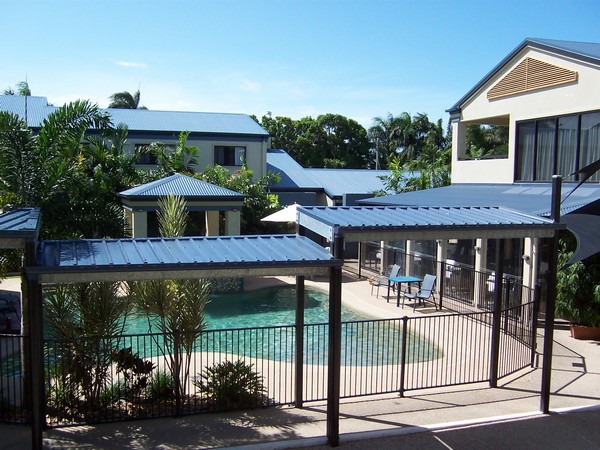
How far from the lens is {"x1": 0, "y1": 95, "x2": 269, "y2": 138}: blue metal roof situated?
32.8m

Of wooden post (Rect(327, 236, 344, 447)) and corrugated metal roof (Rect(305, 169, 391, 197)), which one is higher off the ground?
corrugated metal roof (Rect(305, 169, 391, 197))

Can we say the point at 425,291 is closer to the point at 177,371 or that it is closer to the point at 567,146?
the point at 567,146

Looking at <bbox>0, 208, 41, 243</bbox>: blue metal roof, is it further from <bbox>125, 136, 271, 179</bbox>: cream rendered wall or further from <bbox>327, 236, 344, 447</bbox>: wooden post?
<bbox>125, 136, 271, 179</bbox>: cream rendered wall

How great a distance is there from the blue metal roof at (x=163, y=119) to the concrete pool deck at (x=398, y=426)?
2554 cm

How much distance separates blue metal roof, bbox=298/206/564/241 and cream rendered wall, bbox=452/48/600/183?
327 inches

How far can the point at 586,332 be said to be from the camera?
46.2ft

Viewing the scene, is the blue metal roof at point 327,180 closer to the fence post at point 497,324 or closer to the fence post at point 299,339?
the fence post at point 497,324

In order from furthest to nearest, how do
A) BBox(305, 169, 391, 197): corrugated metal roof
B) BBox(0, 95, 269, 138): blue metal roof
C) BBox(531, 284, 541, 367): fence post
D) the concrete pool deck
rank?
1. BBox(0, 95, 269, 138): blue metal roof
2. BBox(305, 169, 391, 197): corrugated metal roof
3. BBox(531, 284, 541, 367): fence post
4. the concrete pool deck

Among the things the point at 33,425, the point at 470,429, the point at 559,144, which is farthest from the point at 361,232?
the point at 559,144

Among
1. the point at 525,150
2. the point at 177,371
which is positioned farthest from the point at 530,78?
the point at 177,371

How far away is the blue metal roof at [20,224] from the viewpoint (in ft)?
22.9

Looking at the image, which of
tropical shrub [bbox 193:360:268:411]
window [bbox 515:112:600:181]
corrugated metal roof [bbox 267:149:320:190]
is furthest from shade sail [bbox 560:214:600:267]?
corrugated metal roof [bbox 267:149:320:190]

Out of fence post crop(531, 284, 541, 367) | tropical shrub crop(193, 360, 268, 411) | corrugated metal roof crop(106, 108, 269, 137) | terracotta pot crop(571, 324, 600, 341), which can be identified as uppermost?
corrugated metal roof crop(106, 108, 269, 137)

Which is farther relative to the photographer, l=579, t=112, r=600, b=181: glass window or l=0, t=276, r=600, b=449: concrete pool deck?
l=579, t=112, r=600, b=181: glass window
